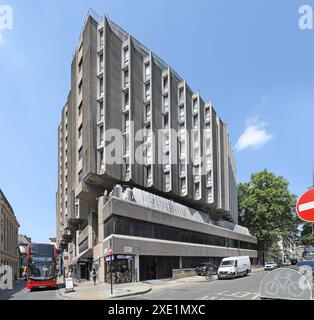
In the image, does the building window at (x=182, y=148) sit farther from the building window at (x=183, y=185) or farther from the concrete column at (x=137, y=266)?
the concrete column at (x=137, y=266)

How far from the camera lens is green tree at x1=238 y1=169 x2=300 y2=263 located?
93750 millimetres

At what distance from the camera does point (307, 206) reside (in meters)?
4.07

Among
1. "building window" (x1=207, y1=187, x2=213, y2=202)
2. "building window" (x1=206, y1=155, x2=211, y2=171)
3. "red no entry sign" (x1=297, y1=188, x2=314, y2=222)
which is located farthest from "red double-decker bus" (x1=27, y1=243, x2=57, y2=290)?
"building window" (x1=206, y1=155, x2=211, y2=171)

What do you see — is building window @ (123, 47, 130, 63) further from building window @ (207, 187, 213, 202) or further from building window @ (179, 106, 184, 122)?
building window @ (207, 187, 213, 202)

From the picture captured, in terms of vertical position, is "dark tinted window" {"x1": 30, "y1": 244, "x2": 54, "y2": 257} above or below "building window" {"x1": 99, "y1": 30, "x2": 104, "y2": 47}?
below

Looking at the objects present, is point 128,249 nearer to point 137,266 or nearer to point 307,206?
point 137,266

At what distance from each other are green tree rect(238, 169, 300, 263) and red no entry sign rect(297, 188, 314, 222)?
91.5m

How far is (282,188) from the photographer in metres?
96.4

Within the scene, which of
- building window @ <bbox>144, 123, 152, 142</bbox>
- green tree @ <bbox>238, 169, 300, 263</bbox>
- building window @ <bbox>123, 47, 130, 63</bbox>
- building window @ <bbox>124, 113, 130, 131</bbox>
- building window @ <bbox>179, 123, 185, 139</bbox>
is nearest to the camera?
building window @ <bbox>124, 113, 130, 131</bbox>

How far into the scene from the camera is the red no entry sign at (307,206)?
13.2 ft

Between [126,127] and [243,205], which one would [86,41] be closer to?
[126,127]

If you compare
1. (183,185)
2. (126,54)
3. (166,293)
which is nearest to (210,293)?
(166,293)
